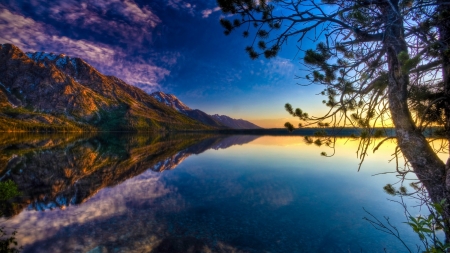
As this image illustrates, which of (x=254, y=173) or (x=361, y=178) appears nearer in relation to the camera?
(x=361, y=178)

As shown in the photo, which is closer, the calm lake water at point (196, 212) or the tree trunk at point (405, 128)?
the tree trunk at point (405, 128)

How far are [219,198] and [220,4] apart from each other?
14.9 meters

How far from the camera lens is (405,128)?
4387mm

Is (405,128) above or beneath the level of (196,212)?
above

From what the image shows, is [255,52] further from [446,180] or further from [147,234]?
[147,234]

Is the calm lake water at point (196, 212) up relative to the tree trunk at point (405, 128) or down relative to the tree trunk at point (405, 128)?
down

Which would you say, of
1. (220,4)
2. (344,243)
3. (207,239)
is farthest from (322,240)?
(220,4)

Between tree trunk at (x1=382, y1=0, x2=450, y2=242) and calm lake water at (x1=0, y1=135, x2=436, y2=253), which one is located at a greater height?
tree trunk at (x1=382, y1=0, x2=450, y2=242)

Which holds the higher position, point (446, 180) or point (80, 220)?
point (446, 180)

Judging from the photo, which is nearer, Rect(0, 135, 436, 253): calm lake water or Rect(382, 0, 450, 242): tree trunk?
Rect(382, 0, 450, 242): tree trunk

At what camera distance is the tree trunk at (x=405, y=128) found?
13.2 ft

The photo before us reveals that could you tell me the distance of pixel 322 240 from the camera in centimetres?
1108

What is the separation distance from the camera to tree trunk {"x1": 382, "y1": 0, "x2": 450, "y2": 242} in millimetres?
Answer: 4012

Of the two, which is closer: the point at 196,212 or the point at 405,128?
the point at 405,128
